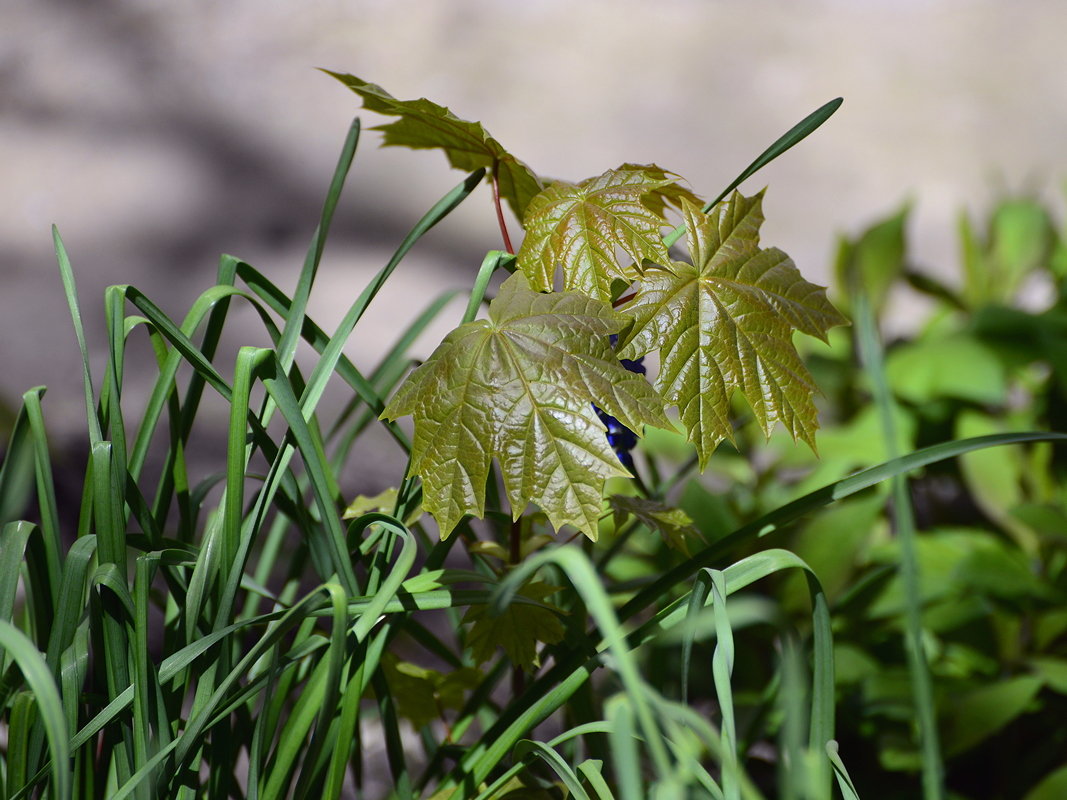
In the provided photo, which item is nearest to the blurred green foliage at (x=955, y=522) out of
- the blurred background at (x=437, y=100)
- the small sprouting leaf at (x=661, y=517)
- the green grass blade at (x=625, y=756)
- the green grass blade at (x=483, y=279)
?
the blurred background at (x=437, y=100)

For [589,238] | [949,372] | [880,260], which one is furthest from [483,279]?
[880,260]

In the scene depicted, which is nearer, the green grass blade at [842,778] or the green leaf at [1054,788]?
the green grass blade at [842,778]

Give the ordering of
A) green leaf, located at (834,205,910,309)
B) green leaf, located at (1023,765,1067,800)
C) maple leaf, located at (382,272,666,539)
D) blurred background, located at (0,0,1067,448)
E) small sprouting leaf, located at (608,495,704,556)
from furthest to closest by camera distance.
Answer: blurred background, located at (0,0,1067,448)
green leaf, located at (834,205,910,309)
green leaf, located at (1023,765,1067,800)
small sprouting leaf, located at (608,495,704,556)
maple leaf, located at (382,272,666,539)

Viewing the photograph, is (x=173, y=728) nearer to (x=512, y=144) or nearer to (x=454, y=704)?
(x=454, y=704)

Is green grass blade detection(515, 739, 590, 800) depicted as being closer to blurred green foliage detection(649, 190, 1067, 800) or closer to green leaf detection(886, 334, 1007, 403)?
blurred green foliage detection(649, 190, 1067, 800)

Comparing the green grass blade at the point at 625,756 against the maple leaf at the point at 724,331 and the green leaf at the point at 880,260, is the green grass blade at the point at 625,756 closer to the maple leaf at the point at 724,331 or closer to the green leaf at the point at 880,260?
the maple leaf at the point at 724,331

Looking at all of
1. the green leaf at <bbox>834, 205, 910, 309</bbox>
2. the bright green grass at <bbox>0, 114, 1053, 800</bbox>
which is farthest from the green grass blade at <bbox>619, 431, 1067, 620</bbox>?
the green leaf at <bbox>834, 205, 910, 309</bbox>
